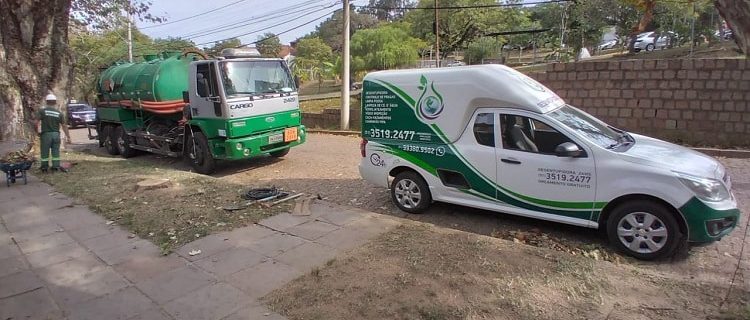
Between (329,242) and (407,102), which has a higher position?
(407,102)

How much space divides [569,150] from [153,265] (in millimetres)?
4225

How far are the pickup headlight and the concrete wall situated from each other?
20.3 ft

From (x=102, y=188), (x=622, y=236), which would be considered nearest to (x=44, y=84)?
(x=102, y=188)

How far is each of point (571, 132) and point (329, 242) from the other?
111 inches

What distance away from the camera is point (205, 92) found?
30.5ft

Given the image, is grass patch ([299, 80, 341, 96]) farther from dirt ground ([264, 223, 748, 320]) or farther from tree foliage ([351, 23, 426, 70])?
dirt ground ([264, 223, 748, 320])

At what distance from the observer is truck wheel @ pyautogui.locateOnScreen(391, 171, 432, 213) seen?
617cm

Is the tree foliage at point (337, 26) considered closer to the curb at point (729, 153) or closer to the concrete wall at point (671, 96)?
the concrete wall at point (671, 96)

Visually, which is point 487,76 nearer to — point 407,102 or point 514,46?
point 407,102

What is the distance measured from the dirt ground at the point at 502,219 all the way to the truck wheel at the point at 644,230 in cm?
12

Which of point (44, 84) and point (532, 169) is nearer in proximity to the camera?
point (532, 169)

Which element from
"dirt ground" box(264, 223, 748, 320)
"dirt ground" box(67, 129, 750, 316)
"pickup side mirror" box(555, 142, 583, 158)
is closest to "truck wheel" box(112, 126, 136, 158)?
"dirt ground" box(67, 129, 750, 316)

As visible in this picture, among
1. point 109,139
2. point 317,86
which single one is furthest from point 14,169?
point 317,86

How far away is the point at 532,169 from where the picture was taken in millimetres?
5191
